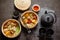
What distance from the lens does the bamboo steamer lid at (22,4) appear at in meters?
3.60

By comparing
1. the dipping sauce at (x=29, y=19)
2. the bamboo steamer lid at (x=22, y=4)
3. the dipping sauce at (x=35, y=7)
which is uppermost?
the bamboo steamer lid at (x=22, y=4)

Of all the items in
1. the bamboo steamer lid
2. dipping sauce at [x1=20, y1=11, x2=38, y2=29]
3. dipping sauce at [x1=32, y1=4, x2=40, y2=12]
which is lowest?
dipping sauce at [x1=20, y1=11, x2=38, y2=29]

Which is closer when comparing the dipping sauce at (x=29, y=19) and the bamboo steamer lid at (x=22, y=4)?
the dipping sauce at (x=29, y=19)

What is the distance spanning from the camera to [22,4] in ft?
11.8

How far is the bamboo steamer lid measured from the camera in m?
3.60

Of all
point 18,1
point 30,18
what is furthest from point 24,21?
point 18,1

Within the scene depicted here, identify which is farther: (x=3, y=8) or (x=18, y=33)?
(x=3, y=8)

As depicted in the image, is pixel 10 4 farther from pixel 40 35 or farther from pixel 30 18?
pixel 40 35

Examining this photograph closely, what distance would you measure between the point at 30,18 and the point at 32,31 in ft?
0.63

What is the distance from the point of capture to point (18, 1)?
364 cm

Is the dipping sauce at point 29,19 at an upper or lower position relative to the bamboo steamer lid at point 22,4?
lower

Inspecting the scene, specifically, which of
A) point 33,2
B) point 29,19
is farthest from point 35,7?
point 29,19

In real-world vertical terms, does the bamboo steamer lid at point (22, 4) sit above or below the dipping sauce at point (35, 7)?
above

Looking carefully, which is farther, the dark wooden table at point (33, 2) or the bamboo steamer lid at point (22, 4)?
the bamboo steamer lid at point (22, 4)
